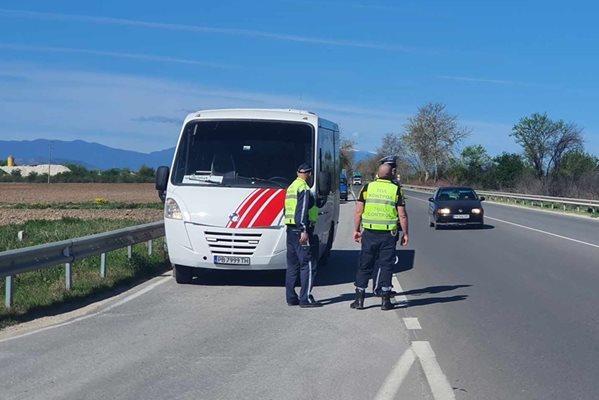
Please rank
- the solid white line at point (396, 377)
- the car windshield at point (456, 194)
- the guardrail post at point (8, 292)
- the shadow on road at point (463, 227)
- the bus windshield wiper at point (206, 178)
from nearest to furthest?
the solid white line at point (396, 377) < the guardrail post at point (8, 292) < the bus windshield wiper at point (206, 178) < the shadow on road at point (463, 227) < the car windshield at point (456, 194)

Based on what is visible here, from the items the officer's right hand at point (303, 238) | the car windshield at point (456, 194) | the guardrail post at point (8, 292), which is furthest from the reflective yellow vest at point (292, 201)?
the car windshield at point (456, 194)

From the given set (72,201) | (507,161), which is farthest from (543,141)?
(72,201)

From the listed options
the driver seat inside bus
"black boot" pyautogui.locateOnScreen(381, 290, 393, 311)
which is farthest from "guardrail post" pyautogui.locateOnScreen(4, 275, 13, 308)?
"black boot" pyautogui.locateOnScreen(381, 290, 393, 311)

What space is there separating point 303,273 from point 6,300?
371 cm

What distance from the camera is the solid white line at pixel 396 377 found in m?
6.39

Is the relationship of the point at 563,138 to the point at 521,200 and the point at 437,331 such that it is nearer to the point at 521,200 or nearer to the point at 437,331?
the point at 521,200

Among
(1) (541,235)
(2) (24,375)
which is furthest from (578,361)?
(1) (541,235)

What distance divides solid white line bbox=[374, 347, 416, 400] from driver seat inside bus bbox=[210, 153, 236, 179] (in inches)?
217

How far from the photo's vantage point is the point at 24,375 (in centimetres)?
698

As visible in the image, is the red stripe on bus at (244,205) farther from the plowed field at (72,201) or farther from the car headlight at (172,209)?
the plowed field at (72,201)

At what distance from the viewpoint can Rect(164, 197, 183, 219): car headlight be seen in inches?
485

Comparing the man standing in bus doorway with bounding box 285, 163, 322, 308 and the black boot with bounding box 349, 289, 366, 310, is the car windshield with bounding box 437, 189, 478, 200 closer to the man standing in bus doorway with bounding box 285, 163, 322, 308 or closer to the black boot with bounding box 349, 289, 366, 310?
the man standing in bus doorway with bounding box 285, 163, 322, 308

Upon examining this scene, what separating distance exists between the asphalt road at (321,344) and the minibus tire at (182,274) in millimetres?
215

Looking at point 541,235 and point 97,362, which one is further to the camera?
point 541,235
